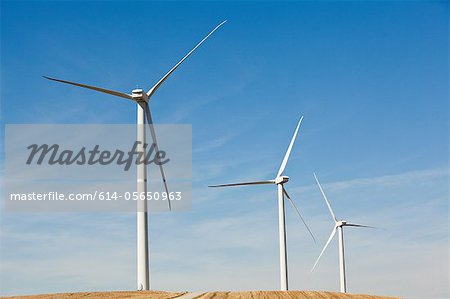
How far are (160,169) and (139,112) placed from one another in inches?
252

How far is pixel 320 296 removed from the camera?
57281 millimetres

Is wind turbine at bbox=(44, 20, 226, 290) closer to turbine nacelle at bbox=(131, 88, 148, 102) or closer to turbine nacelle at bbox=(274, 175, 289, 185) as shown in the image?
turbine nacelle at bbox=(131, 88, 148, 102)

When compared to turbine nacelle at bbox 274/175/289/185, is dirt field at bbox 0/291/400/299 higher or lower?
lower

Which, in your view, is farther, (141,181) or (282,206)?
(282,206)

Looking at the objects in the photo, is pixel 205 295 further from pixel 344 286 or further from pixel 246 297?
pixel 344 286

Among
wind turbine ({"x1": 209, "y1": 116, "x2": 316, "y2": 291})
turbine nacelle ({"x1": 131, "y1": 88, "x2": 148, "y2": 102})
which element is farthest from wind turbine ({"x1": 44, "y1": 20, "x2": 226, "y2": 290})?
wind turbine ({"x1": 209, "y1": 116, "x2": 316, "y2": 291})

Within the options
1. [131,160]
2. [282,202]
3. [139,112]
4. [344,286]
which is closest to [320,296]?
[131,160]

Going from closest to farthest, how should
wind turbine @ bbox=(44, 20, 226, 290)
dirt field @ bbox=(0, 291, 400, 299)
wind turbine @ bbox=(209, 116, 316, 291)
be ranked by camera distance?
1. dirt field @ bbox=(0, 291, 400, 299)
2. wind turbine @ bbox=(44, 20, 226, 290)
3. wind turbine @ bbox=(209, 116, 316, 291)

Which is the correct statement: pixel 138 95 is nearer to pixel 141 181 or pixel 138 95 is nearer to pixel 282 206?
pixel 141 181

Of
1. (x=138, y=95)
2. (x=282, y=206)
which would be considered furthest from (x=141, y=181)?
(x=282, y=206)

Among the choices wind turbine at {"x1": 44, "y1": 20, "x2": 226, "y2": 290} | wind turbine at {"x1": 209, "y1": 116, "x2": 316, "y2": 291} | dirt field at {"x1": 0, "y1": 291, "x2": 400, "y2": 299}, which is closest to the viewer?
dirt field at {"x1": 0, "y1": 291, "x2": 400, "y2": 299}

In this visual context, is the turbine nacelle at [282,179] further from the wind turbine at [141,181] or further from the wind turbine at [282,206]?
the wind turbine at [141,181]

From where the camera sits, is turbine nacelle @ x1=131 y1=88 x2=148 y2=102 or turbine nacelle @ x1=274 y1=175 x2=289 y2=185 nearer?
turbine nacelle @ x1=131 y1=88 x2=148 y2=102

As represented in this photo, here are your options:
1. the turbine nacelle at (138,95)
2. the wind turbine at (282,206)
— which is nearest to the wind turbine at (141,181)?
the turbine nacelle at (138,95)
